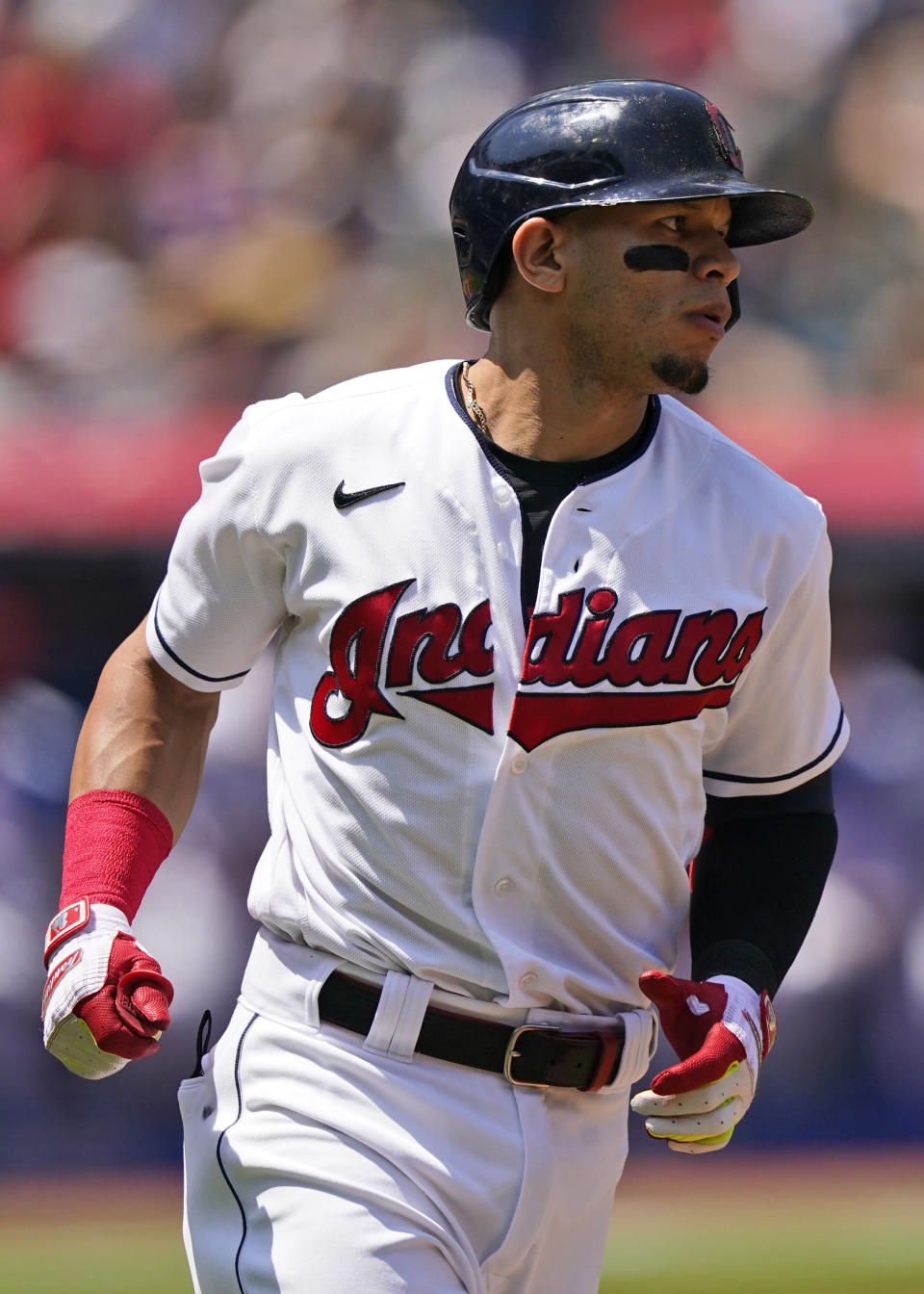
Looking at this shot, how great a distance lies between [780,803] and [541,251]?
0.86 metres

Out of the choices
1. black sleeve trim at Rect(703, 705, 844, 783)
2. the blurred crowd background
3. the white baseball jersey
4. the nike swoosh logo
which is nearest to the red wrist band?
the white baseball jersey

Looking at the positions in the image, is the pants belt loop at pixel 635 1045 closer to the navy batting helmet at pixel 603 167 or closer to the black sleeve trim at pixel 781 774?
the black sleeve trim at pixel 781 774

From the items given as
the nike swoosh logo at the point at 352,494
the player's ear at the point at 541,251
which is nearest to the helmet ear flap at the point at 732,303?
the player's ear at the point at 541,251

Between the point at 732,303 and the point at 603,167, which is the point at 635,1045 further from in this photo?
the point at 603,167

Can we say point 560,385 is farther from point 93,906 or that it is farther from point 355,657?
point 93,906

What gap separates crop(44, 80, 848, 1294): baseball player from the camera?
2.19 meters

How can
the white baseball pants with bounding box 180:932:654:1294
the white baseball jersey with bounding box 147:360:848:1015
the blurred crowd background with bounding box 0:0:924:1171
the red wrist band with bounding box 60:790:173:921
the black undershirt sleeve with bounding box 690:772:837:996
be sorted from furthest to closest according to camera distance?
the blurred crowd background with bounding box 0:0:924:1171
the black undershirt sleeve with bounding box 690:772:837:996
the red wrist band with bounding box 60:790:173:921
the white baseball jersey with bounding box 147:360:848:1015
the white baseball pants with bounding box 180:932:654:1294

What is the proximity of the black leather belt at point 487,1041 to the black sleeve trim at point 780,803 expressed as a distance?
50 centimetres

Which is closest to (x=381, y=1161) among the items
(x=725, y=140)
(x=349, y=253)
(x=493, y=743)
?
(x=493, y=743)

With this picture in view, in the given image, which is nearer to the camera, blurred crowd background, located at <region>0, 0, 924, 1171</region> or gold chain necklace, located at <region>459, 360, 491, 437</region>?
gold chain necklace, located at <region>459, 360, 491, 437</region>

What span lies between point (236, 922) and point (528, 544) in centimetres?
340

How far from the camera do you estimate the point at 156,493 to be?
558 cm

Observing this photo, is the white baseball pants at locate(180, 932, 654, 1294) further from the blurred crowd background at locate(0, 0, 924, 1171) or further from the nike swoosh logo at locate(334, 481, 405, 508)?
the blurred crowd background at locate(0, 0, 924, 1171)

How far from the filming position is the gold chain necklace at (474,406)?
95.8 inches
